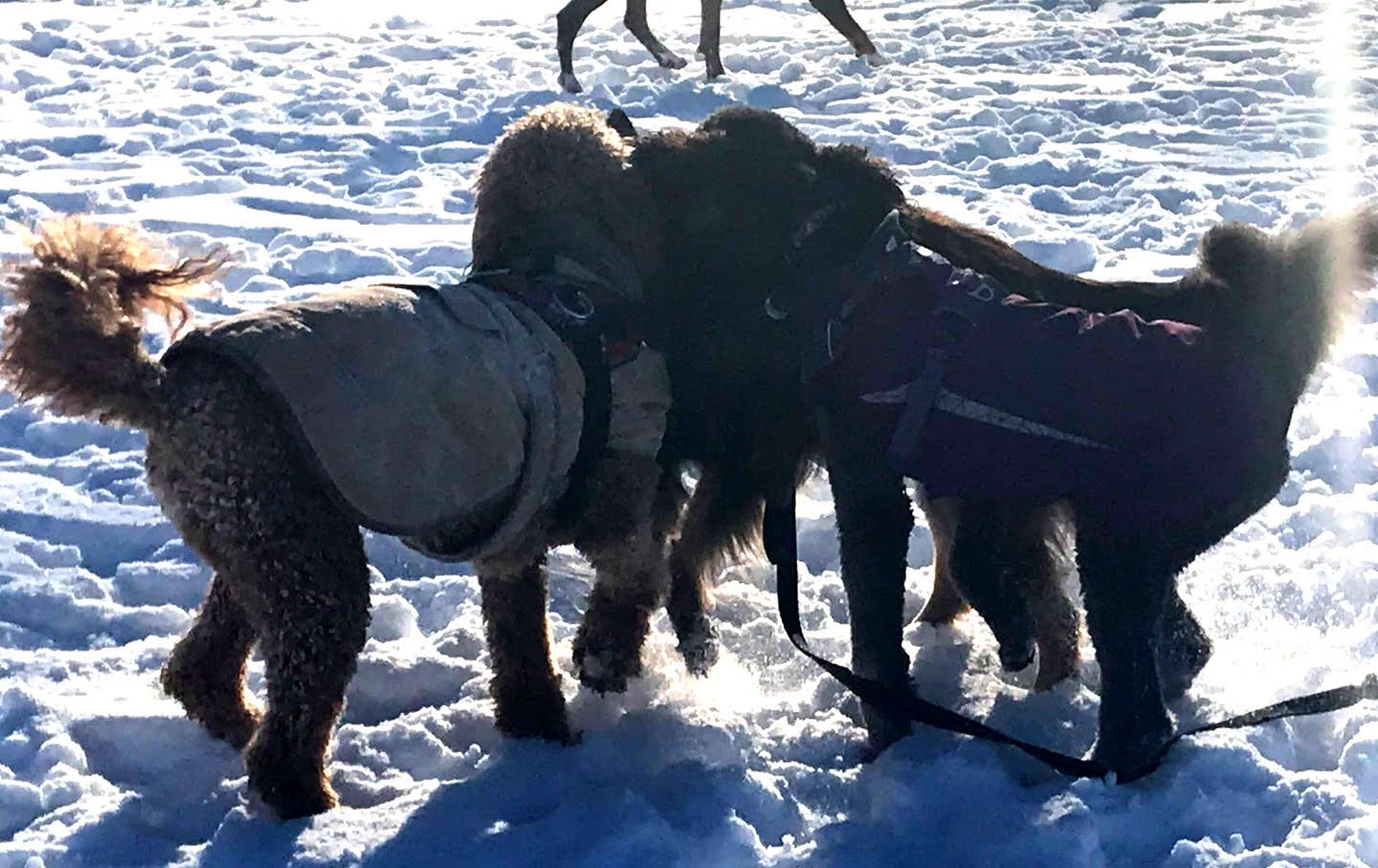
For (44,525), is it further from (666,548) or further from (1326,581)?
(1326,581)

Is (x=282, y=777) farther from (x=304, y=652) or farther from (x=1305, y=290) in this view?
(x=1305, y=290)

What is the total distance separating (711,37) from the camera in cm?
977

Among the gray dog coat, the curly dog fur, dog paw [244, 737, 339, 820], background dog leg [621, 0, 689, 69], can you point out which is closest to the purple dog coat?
the curly dog fur

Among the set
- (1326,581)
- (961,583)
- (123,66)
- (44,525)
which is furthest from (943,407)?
(123,66)

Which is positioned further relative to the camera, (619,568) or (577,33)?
(577,33)

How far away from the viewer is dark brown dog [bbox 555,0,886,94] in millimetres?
9656

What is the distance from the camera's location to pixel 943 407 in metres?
3.07

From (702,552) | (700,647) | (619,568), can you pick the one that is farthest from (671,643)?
(619,568)

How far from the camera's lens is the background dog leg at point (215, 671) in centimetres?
340

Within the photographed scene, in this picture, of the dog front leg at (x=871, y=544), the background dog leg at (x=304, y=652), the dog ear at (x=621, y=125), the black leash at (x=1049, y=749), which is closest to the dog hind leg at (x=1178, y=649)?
the black leash at (x=1049, y=749)

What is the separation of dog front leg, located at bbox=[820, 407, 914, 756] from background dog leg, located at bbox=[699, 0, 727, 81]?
22.2 ft

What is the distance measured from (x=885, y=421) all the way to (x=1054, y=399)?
1.23 ft

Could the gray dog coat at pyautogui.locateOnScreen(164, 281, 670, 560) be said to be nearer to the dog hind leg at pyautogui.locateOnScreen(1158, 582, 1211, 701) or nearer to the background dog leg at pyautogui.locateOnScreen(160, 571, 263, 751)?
the background dog leg at pyautogui.locateOnScreen(160, 571, 263, 751)

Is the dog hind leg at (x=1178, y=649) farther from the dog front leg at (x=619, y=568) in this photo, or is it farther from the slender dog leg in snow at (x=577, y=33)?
the slender dog leg in snow at (x=577, y=33)
